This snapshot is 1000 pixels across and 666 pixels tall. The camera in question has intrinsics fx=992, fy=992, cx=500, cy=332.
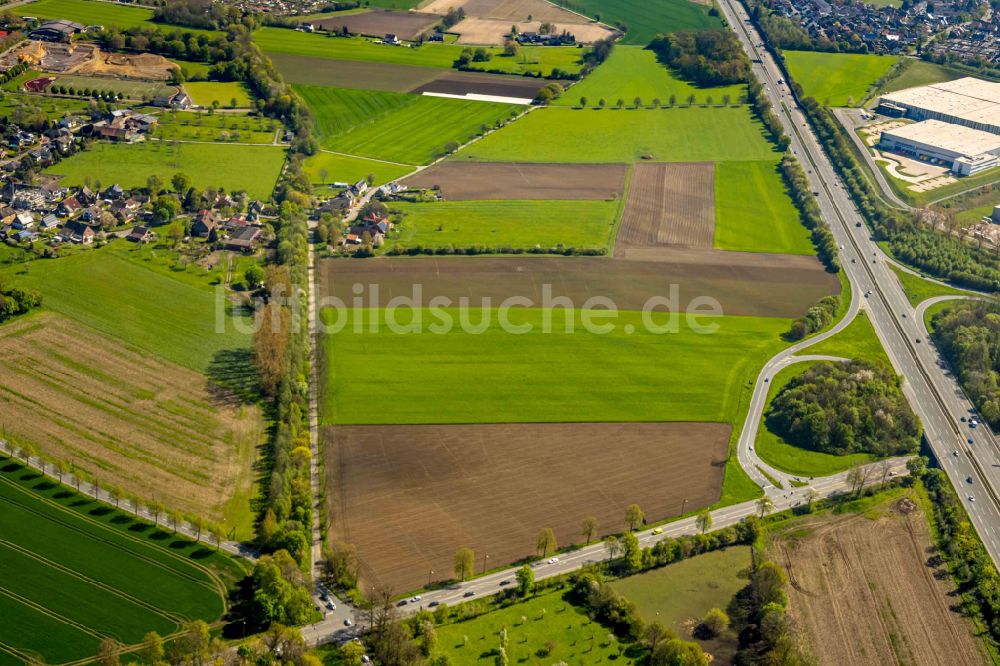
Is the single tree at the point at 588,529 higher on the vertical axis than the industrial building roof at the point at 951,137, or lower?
lower

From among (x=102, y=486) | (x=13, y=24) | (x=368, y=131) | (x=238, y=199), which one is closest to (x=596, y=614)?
(x=102, y=486)

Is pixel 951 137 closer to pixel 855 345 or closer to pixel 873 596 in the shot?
pixel 855 345

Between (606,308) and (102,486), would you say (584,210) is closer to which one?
(606,308)

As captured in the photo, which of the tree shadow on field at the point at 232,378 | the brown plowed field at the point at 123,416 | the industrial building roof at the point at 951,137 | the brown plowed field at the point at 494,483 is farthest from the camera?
the industrial building roof at the point at 951,137

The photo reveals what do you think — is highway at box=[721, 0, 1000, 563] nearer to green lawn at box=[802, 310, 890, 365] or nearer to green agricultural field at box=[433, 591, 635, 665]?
green lawn at box=[802, 310, 890, 365]

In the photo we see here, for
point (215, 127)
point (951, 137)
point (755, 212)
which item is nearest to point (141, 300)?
point (215, 127)

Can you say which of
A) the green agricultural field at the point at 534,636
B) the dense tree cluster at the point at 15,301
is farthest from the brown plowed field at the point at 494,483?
the dense tree cluster at the point at 15,301

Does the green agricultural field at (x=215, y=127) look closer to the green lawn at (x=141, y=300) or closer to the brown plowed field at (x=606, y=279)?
the green lawn at (x=141, y=300)
